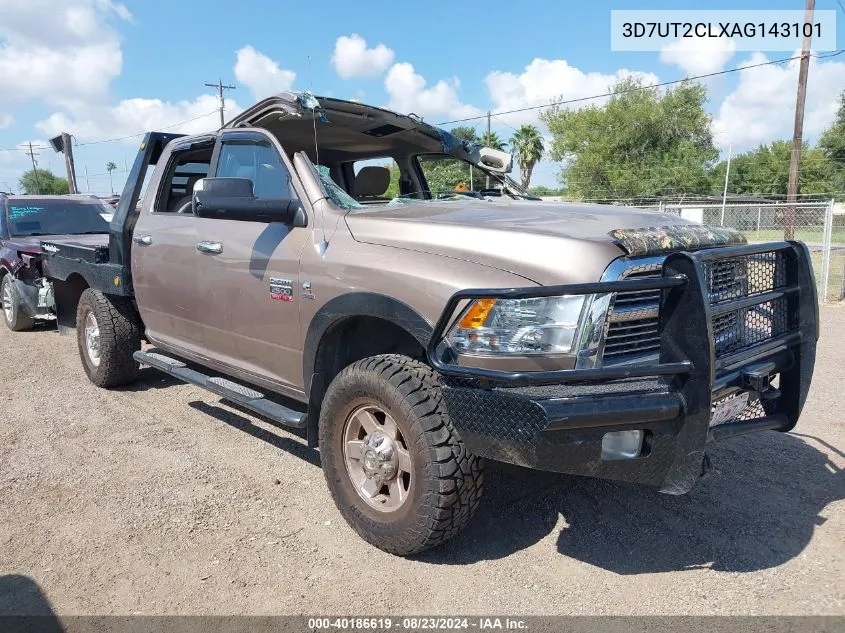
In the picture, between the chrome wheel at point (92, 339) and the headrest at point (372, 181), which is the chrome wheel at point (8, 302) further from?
the headrest at point (372, 181)

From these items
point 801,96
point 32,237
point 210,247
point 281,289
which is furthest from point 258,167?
point 801,96

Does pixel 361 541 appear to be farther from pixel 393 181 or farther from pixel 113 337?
pixel 113 337

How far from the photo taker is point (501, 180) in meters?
5.13

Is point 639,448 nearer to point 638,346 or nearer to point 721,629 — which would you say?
point 638,346

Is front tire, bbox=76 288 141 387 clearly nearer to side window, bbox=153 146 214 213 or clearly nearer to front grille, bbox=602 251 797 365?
side window, bbox=153 146 214 213

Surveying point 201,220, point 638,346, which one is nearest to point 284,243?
point 201,220

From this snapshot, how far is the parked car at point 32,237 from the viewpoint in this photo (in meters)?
8.32

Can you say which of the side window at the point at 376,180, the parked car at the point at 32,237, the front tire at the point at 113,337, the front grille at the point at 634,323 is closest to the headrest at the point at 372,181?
the side window at the point at 376,180

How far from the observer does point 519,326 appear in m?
2.56

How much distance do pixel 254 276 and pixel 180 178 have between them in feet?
6.07

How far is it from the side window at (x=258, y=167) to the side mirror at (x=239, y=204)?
0.15 metres

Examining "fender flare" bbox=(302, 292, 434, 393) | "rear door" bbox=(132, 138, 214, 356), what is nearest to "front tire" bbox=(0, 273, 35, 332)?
"rear door" bbox=(132, 138, 214, 356)

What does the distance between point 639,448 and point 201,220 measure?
3.11 metres

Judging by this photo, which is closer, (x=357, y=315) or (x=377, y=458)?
(x=377, y=458)
